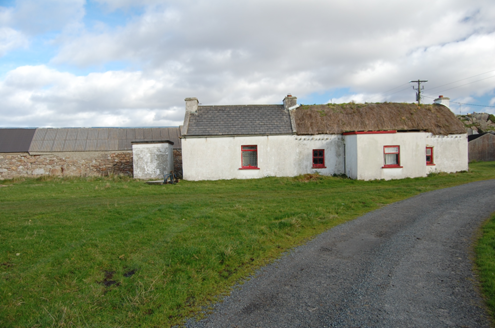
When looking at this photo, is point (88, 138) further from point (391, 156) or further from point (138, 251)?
point (138, 251)

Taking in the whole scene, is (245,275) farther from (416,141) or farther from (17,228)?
(416,141)

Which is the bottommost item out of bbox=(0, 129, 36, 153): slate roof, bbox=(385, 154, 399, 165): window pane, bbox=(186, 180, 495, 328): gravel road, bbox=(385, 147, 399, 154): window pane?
bbox=(186, 180, 495, 328): gravel road

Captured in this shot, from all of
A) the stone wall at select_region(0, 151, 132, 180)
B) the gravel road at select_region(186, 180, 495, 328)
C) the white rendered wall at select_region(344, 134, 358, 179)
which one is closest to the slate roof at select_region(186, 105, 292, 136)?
the white rendered wall at select_region(344, 134, 358, 179)

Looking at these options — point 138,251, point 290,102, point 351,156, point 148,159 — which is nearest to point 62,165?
point 148,159

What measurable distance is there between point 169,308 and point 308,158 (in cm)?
1751

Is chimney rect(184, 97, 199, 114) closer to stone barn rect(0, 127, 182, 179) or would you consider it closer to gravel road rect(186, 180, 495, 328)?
stone barn rect(0, 127, 182, 179)

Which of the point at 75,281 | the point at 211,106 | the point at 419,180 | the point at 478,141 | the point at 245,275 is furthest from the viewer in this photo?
the point at 478,141

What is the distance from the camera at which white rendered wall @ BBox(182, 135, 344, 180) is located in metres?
20.6

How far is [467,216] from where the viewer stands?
29.7 feet

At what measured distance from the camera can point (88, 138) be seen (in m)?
30.3

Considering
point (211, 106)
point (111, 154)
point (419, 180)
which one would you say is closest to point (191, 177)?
point (211, 106)

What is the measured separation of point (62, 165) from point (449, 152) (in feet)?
99.7

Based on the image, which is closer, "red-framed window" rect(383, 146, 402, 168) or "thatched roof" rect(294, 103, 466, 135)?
"red-framed window" rect(383, 146, 402, 168)

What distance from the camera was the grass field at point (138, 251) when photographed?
14.9ft
